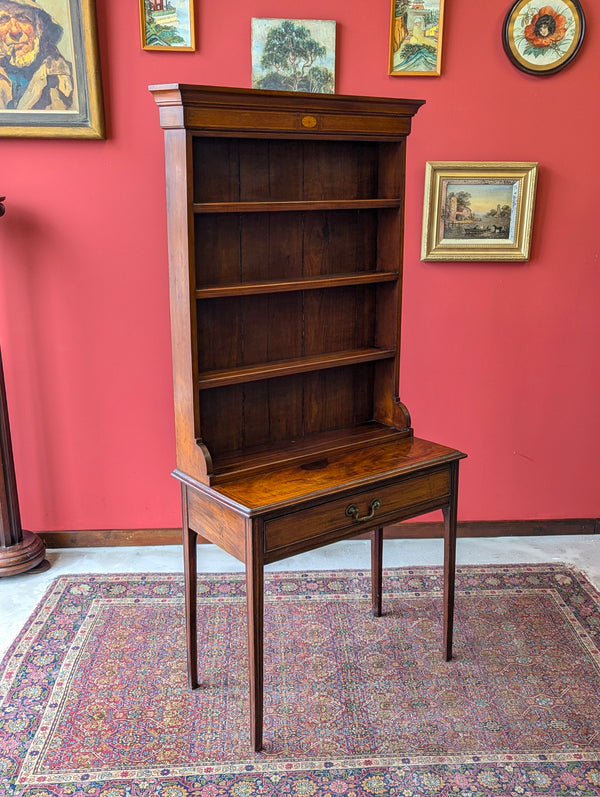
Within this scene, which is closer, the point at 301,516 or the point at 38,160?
the point at 301,516

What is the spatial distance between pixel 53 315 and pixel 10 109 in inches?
35.7

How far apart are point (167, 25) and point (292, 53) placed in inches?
21.7

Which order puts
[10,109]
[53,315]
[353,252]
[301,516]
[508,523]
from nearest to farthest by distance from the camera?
[301,516] < [353,252] < [10,109] < [53,315] < [508,523]

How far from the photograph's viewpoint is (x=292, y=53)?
137 inches

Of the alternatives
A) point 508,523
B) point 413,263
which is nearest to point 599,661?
point 508,523

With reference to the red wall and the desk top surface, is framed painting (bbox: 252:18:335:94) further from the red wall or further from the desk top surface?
the desk top surface

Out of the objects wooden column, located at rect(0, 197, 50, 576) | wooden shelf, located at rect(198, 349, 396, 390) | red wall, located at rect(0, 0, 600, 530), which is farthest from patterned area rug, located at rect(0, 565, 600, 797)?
wooden shelf, located at rect(198, 349, 396, 390)

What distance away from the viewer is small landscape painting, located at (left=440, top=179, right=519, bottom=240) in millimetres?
3693

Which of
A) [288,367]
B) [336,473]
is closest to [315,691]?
[336,473]

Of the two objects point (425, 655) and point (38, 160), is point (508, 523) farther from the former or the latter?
point (38, 160)

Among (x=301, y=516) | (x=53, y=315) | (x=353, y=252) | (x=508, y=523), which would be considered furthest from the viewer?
(x=508, y=523)

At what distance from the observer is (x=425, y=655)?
3113mm

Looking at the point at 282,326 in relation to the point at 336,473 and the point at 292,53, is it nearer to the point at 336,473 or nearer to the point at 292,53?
the point at 336,473

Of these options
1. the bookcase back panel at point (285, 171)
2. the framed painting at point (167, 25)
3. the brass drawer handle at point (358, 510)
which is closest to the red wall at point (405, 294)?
the framed painting at point (167, 25)
